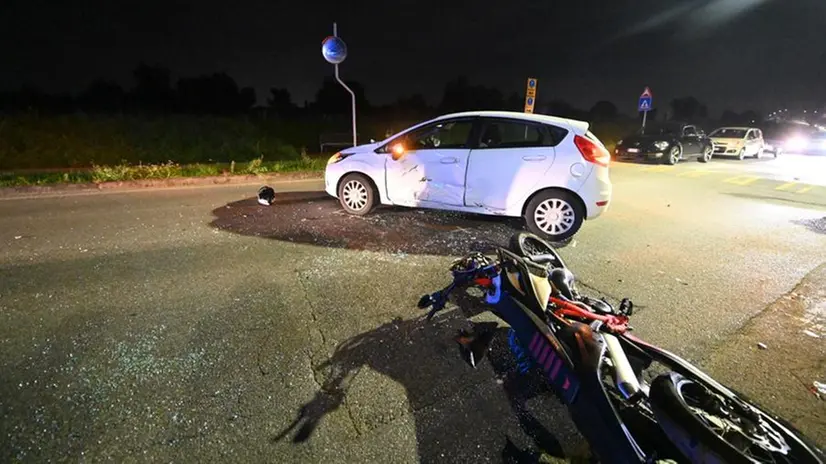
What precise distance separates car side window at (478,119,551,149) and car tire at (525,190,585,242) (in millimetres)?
694

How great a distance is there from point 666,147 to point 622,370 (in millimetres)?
15207

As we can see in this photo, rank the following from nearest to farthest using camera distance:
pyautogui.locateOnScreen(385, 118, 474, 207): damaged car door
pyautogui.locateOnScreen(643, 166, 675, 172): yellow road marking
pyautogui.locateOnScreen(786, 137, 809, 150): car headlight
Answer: pyautogui.locateOnScreen(385, 118, 474, 207): damaged car door → pyautogui.locateOnScreen(643, 166, 675, 172): yellow road marking → pyautogui.locateOnScreen(786, 137, 809, 150): car headlight


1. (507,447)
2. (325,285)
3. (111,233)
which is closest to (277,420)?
(507,447)

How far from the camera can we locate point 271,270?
4.24 m

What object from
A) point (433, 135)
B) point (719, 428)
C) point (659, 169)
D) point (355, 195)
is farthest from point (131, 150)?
point (659, 169)

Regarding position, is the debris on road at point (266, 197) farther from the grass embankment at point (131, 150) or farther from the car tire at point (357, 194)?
the grass embankment at point (131, 150)

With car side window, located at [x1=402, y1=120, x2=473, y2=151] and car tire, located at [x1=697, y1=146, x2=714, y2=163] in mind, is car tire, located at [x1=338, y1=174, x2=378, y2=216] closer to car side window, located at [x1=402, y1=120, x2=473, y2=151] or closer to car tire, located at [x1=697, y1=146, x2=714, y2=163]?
car side window, located at [x1=402, y1=120, x2=473, y2=151]

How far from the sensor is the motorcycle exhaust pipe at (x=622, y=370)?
77.4 inches

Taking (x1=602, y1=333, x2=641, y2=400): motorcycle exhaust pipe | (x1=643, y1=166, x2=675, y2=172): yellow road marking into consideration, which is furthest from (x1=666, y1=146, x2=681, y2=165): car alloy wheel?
(x1=602, y1=333, x2=641, y2=400): motorcycle exhaust pipe

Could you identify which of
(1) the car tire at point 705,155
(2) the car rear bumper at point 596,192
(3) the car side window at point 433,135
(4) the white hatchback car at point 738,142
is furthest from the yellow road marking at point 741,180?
(3) the car side window at point 433,135

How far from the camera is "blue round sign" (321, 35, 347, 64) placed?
9805 millimetres

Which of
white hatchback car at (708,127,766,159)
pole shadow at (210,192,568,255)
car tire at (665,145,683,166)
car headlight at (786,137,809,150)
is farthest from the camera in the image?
car headlight at (786,137,809,150)

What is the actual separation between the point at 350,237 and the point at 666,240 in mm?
4335

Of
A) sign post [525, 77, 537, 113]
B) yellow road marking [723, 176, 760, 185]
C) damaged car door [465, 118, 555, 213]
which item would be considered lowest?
yellow road marking [723, 176, 760, 185]
